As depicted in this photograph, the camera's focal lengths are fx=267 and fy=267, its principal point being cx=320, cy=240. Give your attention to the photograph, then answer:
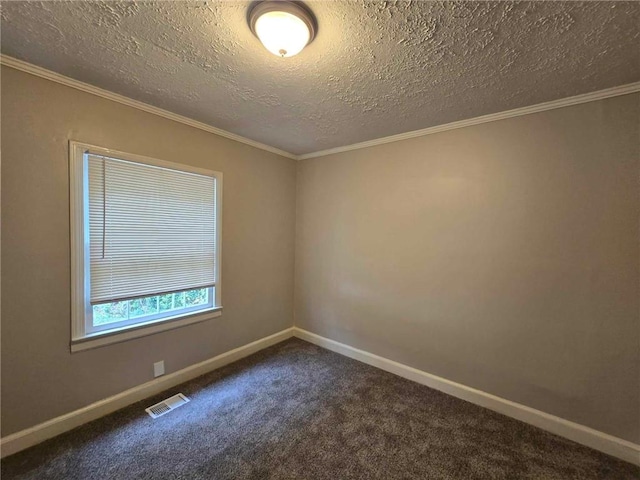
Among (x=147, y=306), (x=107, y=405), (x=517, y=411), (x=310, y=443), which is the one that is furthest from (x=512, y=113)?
(x=107, y=405)

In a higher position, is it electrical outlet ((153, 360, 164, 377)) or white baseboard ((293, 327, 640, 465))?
electrical outlet ((153, 360, 164, 377))

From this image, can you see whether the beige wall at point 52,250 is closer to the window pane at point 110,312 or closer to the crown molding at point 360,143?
the crown molding at point 360,143

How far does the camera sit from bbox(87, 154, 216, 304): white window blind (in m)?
1.99

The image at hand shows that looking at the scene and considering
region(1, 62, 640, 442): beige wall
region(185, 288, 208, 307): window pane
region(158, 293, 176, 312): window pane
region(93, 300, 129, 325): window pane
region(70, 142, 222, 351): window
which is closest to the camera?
region(1, 62, 640, 442): beige wall

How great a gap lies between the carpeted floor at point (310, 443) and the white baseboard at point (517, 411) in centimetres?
6

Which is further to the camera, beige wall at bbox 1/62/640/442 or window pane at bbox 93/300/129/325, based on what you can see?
window pane at bbox 93/300/129/325

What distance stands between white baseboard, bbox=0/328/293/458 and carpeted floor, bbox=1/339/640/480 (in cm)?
6

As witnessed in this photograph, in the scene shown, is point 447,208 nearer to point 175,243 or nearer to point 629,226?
point 629,226

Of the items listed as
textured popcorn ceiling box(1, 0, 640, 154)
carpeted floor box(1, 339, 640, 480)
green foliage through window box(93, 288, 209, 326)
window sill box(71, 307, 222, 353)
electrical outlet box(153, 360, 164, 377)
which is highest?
textured popcorn ceiling box(1, 0, 640, 154)

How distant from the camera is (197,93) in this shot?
198 centimetres

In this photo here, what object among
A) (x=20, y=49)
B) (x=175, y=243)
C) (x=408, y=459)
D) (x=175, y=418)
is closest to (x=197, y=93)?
(x=20, y=49)

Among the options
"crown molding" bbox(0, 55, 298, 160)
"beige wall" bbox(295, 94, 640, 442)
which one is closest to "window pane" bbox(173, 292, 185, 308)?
"crown molding" bbox(0, 55, 298, 160)

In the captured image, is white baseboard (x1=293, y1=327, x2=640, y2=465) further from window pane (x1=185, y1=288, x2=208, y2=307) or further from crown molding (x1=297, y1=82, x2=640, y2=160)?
crown molding (x1=297, y1=82, x2=640, y2=160)

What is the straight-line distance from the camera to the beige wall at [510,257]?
1788 mm
